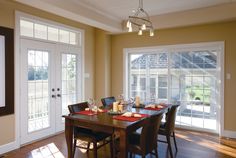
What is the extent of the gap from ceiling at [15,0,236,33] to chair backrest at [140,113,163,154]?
2405mm

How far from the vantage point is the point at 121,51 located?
5723 mm

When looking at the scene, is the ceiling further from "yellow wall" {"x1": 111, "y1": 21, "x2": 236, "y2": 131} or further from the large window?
the large window

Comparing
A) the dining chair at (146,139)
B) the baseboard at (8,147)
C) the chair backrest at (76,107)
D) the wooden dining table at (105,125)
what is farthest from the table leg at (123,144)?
the baseboard at (8,147)

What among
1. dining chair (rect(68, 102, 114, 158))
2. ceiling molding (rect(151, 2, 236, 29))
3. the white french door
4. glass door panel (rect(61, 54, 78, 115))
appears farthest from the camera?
glass door panel (rect(61, 54, 78, 115))

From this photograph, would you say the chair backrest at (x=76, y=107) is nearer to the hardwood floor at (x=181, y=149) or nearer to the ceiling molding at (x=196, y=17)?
the hardwood floor at (x=181, y=149)

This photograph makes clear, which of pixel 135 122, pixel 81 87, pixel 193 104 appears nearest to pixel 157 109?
pixel 135 122

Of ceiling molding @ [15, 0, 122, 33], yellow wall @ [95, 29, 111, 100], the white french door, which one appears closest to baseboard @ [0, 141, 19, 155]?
the white french door

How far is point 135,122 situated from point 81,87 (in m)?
2.97

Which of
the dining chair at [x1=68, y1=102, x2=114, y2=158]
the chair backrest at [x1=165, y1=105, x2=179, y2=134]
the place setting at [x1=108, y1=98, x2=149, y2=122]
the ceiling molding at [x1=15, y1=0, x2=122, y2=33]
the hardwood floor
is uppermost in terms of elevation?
the ceiling molding at [x1=15, y1=0, x2=122, y2=33]

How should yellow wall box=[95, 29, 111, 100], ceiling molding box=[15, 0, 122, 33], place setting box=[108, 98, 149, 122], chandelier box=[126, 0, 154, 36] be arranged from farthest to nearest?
yellow wall box=[95, 29, 111, 100], ceiling molding box=[15, 0, 122, 33], chandelier box=[126, 0, 154, 36], place setting box=[108, 98, 149, 122]

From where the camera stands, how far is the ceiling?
12.4 feet

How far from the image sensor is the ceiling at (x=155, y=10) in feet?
12.4

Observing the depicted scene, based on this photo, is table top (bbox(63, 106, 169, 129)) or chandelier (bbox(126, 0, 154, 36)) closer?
table top (bbox(63, 106, 169, 129))

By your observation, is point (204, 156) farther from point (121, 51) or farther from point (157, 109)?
point (121, 51)
